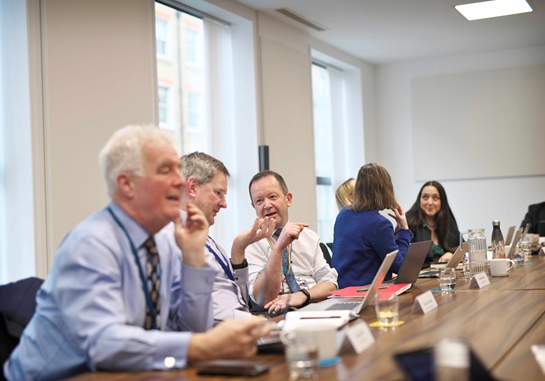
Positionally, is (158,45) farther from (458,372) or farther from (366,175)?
(458,372)

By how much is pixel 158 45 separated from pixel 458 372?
5.23m

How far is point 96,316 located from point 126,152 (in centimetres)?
45

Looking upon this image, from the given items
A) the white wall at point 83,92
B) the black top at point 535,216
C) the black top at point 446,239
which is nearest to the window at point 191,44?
the white wall at point 83,92

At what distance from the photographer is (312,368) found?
5.30 ft

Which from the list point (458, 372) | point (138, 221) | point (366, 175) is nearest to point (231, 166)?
→ point (366, 175)

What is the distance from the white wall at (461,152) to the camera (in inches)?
357

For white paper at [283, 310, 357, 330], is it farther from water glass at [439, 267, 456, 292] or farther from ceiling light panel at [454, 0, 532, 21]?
ceiling light panel at [454, 0, 532, 21]

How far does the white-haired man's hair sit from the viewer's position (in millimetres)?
1924

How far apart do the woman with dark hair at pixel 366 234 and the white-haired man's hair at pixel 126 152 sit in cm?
219

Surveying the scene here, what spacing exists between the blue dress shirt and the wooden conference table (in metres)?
0.06

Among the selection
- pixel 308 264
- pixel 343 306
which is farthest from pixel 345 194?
pixel 343 306

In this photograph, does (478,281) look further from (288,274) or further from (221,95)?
(221,95)

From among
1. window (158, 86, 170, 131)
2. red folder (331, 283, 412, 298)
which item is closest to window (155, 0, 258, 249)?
window (158, 86, 170, 131)

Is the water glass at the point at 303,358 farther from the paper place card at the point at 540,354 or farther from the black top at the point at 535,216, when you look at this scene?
the black top at the point at 535,216
